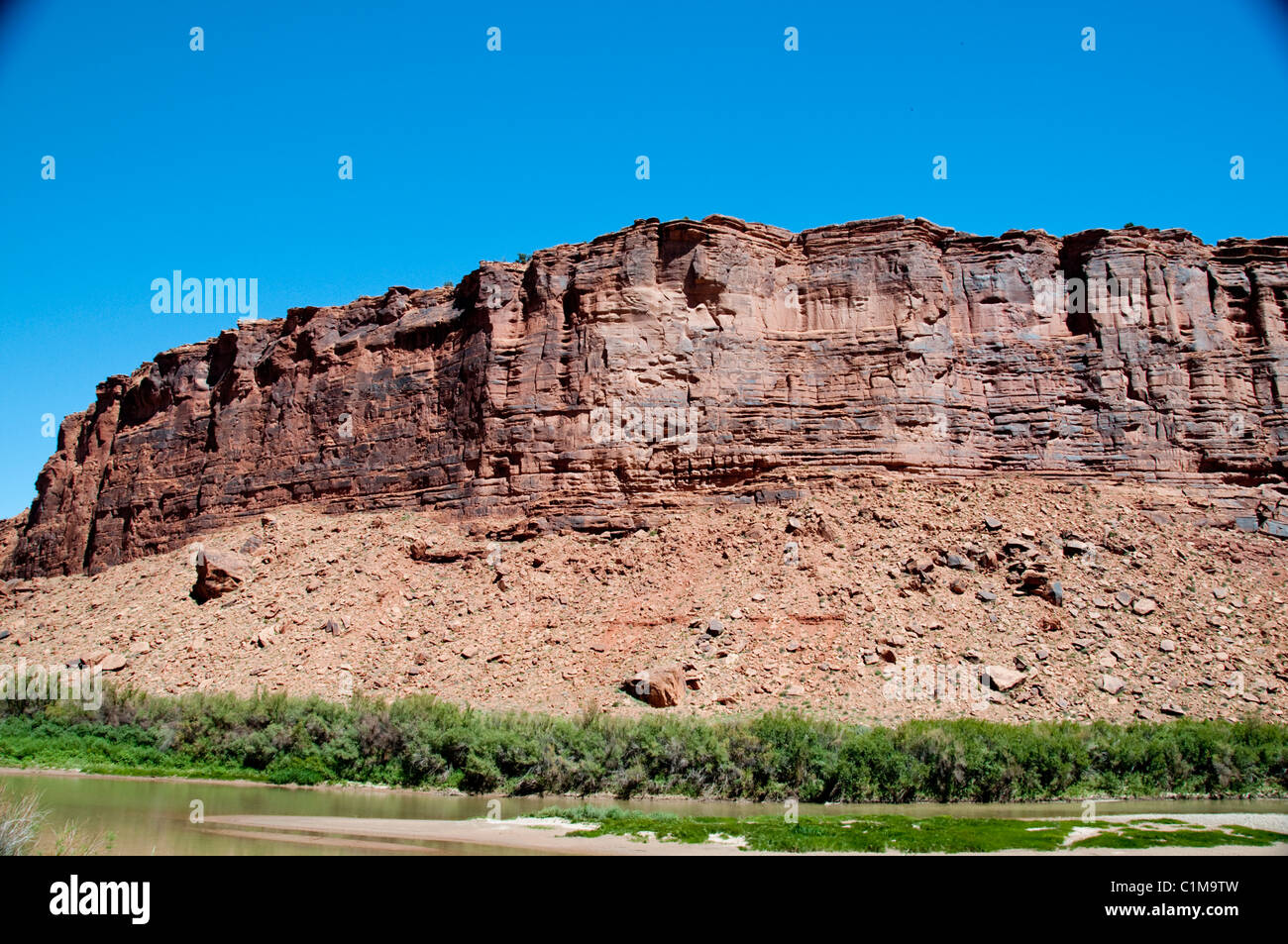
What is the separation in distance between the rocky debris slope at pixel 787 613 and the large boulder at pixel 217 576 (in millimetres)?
120

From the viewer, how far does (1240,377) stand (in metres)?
29.7

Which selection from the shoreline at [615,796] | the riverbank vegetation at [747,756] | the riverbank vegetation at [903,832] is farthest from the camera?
the riverbank vegetation at [747,756]

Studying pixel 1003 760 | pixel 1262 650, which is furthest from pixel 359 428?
pixel 1262 650

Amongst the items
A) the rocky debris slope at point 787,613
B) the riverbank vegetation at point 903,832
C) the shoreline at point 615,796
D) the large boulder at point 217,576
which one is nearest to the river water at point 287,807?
the shoreline at point 615,796

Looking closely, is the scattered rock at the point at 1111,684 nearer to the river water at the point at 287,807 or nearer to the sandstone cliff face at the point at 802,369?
the river water at the point at 287,807

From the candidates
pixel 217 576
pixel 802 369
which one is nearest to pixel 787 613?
pixel 802 369

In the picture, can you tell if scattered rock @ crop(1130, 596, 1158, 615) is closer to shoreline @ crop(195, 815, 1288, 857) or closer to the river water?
the river water

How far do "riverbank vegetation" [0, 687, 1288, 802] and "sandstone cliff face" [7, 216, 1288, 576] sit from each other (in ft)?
33.9

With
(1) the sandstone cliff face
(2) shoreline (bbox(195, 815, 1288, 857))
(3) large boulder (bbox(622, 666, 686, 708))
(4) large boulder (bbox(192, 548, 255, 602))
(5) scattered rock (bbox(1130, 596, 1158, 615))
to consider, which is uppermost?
(1) the sandstone cliff face

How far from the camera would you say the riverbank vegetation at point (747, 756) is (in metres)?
18.0

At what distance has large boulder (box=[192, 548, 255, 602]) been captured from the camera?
1171 inches

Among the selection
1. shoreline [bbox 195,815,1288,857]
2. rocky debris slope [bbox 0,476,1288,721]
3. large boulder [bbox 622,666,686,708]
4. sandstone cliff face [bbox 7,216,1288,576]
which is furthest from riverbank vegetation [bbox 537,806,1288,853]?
sandstone cliff face [bbox 7,216,1288,576]

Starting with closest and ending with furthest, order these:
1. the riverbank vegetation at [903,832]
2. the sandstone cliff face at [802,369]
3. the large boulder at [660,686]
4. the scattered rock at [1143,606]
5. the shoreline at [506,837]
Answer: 1. the shoreline at [506,837]
2. the riverbank vegetation at [903,832]
3. the large boulder at [660,686]
4. the scattered rock at [1143,606]
5. the sandstone cliff face at [802,369]
